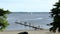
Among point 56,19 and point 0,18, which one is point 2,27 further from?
point 56,19

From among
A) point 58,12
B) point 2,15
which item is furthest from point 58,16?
point 2,15

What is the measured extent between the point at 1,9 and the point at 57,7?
192 inches

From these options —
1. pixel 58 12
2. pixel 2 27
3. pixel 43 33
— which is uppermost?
pixel 58 12

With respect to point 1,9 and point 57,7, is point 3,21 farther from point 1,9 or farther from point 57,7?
point 57,7

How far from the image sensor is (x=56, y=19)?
2038 centimetres

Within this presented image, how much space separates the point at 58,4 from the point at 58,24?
1.80 metres

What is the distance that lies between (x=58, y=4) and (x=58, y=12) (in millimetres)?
722

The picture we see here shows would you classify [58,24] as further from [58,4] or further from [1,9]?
[1,9]

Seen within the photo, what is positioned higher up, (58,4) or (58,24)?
(58,4)

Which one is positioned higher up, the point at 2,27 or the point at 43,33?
the point at 2,27

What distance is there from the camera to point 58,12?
67.5ft

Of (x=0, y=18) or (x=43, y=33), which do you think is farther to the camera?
(x=43, y=33)

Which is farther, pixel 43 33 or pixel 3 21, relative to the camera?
pixel 43 33

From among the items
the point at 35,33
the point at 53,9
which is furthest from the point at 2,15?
the point at 35,33
